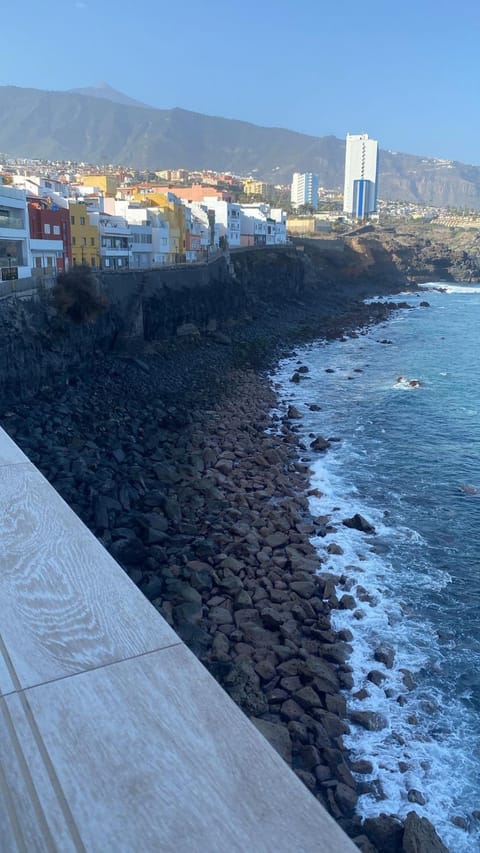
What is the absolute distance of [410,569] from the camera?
12.4 m

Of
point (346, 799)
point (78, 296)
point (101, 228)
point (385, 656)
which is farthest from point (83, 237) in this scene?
point (346, 799)

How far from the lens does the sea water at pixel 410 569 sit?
7.77 metres

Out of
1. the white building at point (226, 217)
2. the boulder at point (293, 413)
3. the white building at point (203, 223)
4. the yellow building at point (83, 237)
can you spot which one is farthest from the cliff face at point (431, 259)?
the boulder at point (293, 413)

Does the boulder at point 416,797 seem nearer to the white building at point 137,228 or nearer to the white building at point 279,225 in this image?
the white building at point 137,228

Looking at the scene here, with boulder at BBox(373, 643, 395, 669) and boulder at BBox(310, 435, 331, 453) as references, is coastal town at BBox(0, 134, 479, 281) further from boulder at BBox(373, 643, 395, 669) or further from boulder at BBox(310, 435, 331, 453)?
boulder at BBox(373, 643, 395, 669)

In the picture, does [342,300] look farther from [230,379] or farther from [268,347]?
[230,379]

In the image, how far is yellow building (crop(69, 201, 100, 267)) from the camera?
33.6 metres

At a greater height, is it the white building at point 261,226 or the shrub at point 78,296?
the white building at point 261,226

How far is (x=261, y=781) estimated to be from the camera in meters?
2.57

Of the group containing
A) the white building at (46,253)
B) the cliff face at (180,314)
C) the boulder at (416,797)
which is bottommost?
the boulder at (416,797)

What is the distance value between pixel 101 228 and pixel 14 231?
1075cm

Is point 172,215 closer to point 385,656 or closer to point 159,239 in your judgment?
point 159,239

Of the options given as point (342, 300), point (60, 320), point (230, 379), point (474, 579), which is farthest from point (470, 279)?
point (474, 579)

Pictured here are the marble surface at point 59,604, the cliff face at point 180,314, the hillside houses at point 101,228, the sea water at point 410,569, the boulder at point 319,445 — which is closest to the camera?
the marble surface at point 59,604
